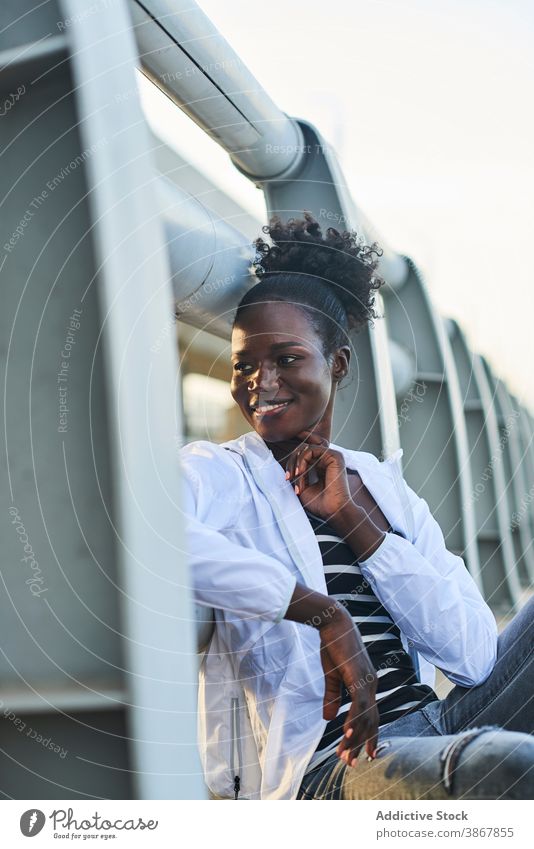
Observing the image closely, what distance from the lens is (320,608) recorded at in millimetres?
664

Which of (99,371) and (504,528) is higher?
(99,371)

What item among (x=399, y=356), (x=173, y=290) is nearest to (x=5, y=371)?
(x=173, y=290)

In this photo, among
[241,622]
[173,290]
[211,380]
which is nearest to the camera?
[241,622]

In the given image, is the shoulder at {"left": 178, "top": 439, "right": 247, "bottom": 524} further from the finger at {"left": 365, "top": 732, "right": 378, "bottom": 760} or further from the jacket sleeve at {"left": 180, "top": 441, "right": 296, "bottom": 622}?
the finger at {"left": 365, "top": 732, "right": 378, "bottom": 760}

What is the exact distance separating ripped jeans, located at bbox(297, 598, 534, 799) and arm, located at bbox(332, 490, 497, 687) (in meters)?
0.02

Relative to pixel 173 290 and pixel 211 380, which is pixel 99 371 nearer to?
pixel 173 290

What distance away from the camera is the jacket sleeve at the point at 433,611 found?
2.46 feet

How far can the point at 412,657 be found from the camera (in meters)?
0.77

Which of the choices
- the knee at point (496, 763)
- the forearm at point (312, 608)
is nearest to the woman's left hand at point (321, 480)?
the forearm at point (312, 608)

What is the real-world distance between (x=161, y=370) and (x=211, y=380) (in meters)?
0.39

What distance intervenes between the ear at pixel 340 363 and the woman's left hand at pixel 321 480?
8 cm

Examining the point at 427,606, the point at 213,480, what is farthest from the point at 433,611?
the point at 213,480

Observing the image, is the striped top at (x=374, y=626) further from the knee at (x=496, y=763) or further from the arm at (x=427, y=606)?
the knee at (x=496, y=763)

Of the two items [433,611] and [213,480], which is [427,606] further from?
[213,480]
